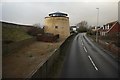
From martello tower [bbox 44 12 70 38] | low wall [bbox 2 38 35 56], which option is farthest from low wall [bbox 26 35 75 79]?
martello tower [bbox 44 12 70 38]

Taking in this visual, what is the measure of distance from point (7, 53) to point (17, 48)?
5.00 meters

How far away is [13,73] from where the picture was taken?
1625 cm

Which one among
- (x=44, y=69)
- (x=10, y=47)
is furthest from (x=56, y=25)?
(x=44, y=69)

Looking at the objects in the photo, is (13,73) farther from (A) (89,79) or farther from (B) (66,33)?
(B) (66,33)

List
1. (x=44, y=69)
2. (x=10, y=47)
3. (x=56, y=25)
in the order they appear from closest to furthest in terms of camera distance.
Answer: (x=44, y=69)
(x=10, y=47)
(x=56, y=25)

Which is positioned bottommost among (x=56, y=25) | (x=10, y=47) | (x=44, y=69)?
(x=44, y=69)

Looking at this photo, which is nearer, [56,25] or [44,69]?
[44,69]

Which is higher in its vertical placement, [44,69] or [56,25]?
[56,25]

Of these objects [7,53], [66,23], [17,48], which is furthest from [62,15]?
[7,53]

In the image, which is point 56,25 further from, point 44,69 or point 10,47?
point 44,69

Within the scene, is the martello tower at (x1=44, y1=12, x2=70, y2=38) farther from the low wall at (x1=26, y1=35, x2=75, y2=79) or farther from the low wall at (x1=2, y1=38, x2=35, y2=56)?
the low wall at (x1=26, y1=35, x2=75, y2=79)

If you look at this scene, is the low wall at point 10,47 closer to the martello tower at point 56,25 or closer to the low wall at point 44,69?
the low wall at point 44,69

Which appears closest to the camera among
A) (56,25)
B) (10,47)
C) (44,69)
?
(44,69)

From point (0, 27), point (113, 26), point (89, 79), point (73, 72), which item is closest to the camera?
point (89, 79)
